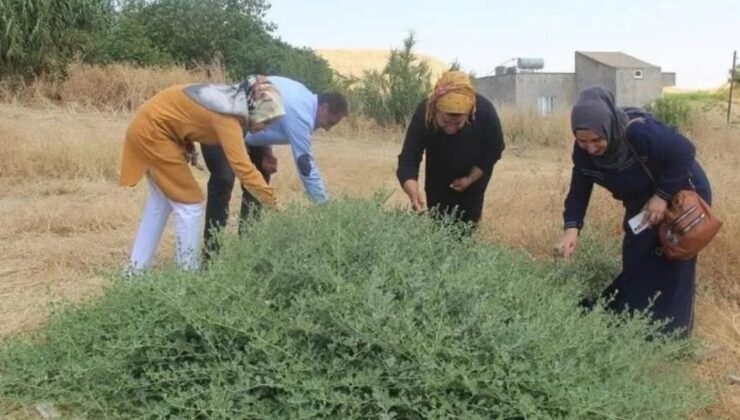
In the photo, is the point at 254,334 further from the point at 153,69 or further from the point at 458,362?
the point at 153,69

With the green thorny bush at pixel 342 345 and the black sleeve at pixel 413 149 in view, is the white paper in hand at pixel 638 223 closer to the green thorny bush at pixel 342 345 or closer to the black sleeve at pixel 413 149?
the green thorny bush at pixel 342 345

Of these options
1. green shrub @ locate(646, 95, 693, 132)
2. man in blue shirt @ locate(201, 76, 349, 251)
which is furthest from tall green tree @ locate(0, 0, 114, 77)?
man in blue shirt @ locate(201, 76, 349, 251)

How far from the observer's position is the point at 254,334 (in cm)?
294

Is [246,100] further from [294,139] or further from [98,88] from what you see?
[98,88]

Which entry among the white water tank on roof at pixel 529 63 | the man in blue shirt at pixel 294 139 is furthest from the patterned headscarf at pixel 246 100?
the white water tank on roof at pixel 529 63

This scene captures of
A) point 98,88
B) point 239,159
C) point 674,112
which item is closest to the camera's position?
point 239,159

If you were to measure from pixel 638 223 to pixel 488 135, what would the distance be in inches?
37.7

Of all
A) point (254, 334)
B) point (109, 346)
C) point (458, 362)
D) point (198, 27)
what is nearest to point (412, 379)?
point (458, 362)

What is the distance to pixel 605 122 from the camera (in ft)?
11.9

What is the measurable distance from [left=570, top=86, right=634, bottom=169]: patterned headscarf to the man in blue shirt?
1.27 metres

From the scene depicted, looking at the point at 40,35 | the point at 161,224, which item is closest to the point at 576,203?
the point at 161,224

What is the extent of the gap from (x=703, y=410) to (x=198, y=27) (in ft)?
65.9

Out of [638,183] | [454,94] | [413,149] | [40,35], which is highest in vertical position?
[40,35]

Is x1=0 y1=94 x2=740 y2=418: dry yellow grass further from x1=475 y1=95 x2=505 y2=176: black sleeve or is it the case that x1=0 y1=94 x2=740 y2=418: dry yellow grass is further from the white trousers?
x1=475 y1=95 x2=505 y2=176: black sleeve
